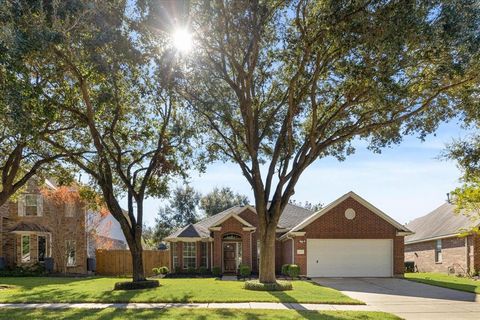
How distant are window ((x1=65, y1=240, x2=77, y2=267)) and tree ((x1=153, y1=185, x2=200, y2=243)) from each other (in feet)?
73.7

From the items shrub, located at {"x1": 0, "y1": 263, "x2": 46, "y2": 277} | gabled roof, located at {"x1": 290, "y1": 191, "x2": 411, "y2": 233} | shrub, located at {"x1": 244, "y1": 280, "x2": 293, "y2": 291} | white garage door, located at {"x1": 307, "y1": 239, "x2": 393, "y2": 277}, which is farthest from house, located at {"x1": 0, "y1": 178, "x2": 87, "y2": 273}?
shrub, located at {"x1": 244, "y1": 280, "x2": 293, "y2": 291}

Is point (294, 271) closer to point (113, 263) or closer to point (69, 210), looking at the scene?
point (113, 263)

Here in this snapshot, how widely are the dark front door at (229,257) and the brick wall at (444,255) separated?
14.2 metres

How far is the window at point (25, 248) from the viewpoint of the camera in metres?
33.1

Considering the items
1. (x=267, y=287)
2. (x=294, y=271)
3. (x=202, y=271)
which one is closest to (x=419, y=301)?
(x=267, y=287)

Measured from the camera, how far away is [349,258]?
2831 cm

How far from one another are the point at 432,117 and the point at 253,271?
16.8 metres

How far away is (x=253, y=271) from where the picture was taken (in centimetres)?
3131

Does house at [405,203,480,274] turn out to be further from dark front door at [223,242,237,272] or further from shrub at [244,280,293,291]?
dark front door at [223,242,237,272]

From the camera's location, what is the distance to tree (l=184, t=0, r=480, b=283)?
13328 mm

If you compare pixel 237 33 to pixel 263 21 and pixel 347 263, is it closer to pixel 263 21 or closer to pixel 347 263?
pixel 263 21

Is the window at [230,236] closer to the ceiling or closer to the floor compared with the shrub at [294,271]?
closer to the ceiling

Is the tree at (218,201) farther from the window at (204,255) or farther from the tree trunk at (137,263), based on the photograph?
the tree trunk at (137,263)

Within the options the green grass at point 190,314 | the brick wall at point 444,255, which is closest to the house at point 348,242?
the brick wall at point 444,255
